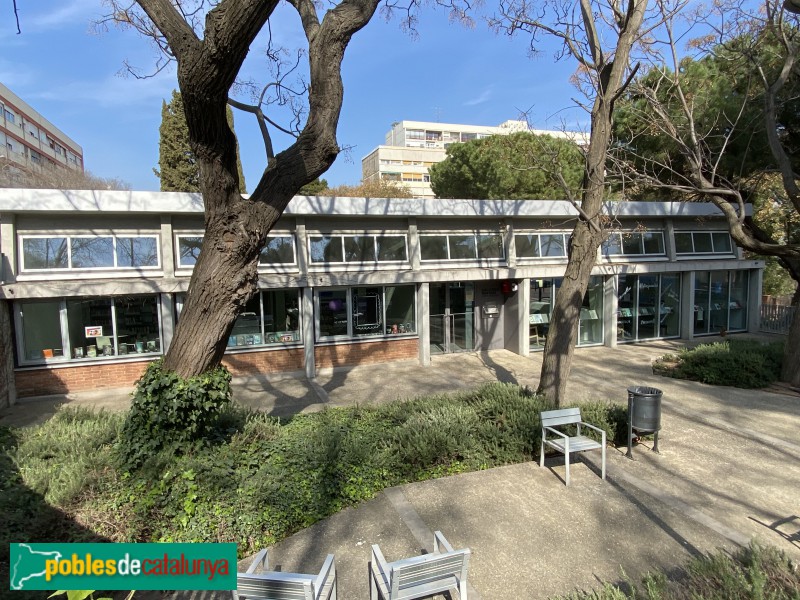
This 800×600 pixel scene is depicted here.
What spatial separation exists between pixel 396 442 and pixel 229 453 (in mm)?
1988

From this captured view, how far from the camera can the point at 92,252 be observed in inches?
384

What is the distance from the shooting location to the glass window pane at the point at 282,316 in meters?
11.1

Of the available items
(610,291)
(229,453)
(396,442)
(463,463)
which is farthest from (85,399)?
(610,291)

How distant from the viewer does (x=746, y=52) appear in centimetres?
996

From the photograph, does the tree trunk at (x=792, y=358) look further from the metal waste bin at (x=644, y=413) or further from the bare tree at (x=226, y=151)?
the bare tree at (x=226, y=151)

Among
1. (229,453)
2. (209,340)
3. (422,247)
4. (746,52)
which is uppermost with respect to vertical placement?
(746,52)

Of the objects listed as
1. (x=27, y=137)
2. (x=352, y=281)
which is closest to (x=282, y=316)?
(x=352, y=281)

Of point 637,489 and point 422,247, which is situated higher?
point 422,247

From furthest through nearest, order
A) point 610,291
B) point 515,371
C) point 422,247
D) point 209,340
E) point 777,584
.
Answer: point 610,291, point 422,247, point 515,371, point 209,340, point 777,584

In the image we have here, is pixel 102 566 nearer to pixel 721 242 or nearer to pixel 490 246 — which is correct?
pixel 490 246

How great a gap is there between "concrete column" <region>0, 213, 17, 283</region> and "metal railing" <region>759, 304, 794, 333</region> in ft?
74.0

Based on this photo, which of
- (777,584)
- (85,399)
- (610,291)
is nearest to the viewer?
(777,584)

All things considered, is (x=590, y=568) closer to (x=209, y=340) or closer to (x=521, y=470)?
(x=521, y=470)

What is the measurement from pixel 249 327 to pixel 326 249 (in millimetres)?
2761
